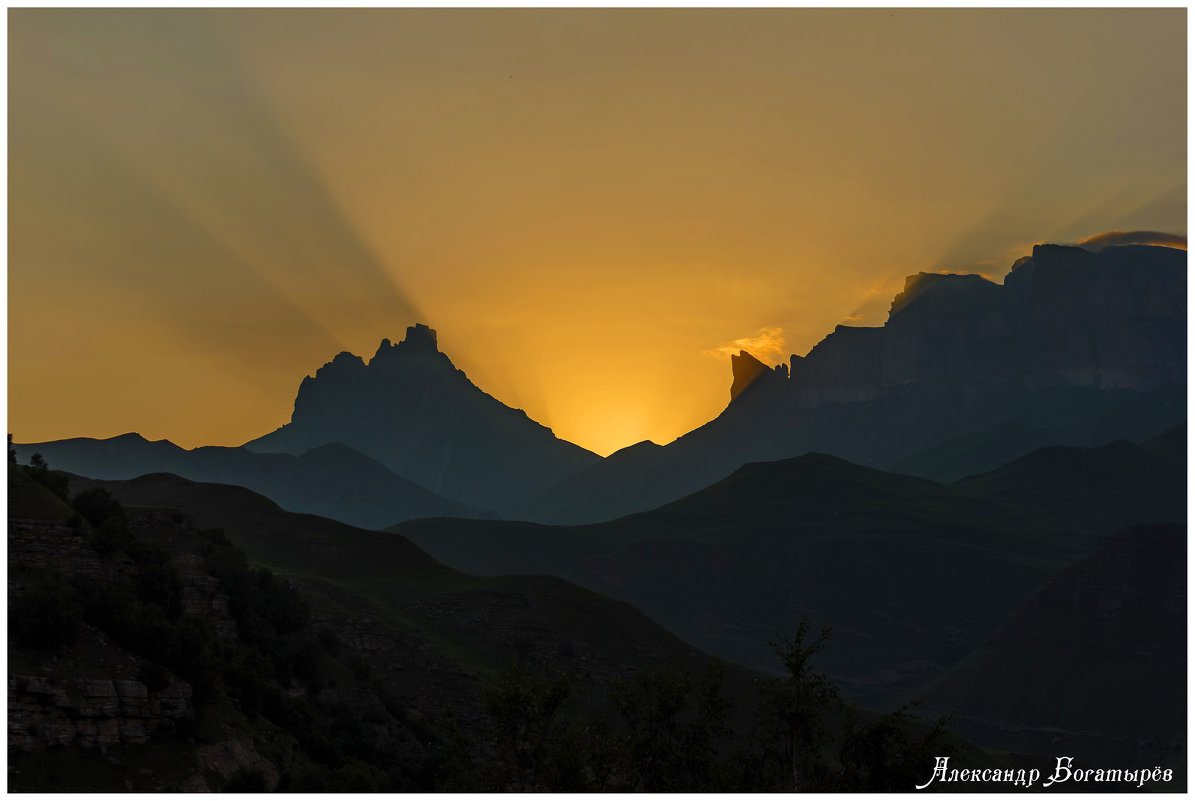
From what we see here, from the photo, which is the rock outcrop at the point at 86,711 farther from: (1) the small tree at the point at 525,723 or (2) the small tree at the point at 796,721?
(2) the small tree at the point at 796,721

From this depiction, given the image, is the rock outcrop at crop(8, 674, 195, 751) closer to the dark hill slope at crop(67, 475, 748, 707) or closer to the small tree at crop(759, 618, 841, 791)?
the small tree at crop(759, 618, 841, 791)

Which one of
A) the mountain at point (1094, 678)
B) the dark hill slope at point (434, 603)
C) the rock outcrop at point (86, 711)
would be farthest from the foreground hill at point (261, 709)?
the mountain at point (1094, 678)

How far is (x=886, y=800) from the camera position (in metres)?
43.0

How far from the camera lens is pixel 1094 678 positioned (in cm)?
17650

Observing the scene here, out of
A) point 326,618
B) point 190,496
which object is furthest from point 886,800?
point 190,496

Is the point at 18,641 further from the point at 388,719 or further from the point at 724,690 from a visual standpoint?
the point at 724,690

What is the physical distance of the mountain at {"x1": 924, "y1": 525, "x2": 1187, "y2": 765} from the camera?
16125 centimetres

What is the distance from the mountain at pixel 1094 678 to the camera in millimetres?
161250

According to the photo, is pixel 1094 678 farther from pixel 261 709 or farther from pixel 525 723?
pixel 525 723

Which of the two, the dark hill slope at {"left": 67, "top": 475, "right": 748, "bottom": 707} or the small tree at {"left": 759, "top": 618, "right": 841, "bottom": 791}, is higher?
the dark hill slope at {"left": 67, "top": 475, "right": 748, "bottom": 707}

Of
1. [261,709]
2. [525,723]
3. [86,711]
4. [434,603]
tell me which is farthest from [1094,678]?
[86,711]

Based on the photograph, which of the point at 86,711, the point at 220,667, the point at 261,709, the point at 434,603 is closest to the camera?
the point at 86,711

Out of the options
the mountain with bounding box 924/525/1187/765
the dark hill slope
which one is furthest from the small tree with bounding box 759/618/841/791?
the mountain with bounding box 924/525/1187/765

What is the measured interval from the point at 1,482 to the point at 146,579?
22212 mm
